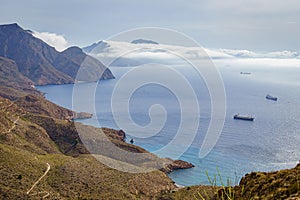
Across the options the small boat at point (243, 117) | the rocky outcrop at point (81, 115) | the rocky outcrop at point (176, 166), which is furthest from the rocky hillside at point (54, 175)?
the small boat at point (243, 117)

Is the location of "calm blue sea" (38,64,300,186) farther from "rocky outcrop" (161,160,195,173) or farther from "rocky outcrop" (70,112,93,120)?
"rocky outcrop" (70,112,93,120)

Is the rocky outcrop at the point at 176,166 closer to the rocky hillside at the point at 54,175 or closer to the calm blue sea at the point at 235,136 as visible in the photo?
the calm blue sea at the point at 235,136

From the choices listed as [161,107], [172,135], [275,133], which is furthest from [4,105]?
[275,133]

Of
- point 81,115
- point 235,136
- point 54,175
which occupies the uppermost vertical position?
point 54,175

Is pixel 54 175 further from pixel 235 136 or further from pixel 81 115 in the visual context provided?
pixel 81 115

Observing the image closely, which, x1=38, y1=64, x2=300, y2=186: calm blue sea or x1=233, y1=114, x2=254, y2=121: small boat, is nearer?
x1=38, y1=64, x2=300, y2=186: calm blue sea

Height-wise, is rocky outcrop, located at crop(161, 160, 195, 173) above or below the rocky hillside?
below

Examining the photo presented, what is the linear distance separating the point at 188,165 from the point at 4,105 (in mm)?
48622

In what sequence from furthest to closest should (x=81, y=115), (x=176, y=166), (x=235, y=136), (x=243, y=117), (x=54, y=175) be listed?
(x=81, y=115) → (x=243, y=117) → (x=235, y=136) → (x=176, y=166) → (x=54, y=175)

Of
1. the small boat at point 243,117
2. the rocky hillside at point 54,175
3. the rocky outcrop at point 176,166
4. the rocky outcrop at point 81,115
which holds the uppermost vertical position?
the rocky hillside at point 54,175

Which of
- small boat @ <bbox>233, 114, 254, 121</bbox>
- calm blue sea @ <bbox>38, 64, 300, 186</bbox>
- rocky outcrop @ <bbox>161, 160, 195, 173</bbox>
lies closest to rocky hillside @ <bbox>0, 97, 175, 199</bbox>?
rocky outcrop @ <bbox>161, 160, 195, 173</bbox>

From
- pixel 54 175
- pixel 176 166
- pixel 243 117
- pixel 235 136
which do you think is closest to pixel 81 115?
pixel 243 117

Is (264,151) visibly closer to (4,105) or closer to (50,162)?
(50,162)

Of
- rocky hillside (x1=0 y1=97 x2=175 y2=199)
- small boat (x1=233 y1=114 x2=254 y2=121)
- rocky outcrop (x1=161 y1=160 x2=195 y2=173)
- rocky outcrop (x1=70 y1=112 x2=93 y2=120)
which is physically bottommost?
rocky outcrop (x1=70 y1=112 x2=93 y2=120)
